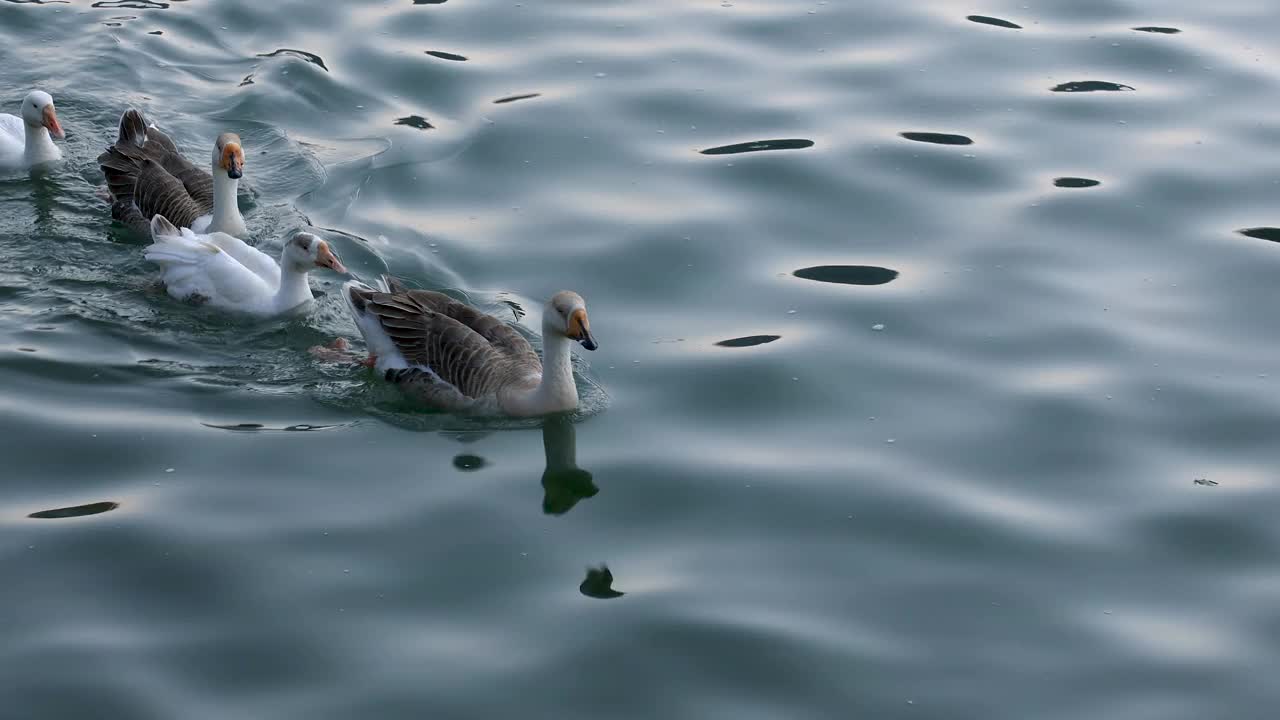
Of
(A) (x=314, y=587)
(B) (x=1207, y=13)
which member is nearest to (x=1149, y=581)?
(A) (x=314, y=587)

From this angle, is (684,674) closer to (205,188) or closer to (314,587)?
(314,587)

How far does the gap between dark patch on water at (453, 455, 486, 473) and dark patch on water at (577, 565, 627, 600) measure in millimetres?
1499

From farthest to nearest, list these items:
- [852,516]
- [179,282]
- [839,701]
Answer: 1. [179,282]
2. [852,516]
3. [839,701]

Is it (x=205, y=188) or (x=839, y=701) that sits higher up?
(x=205, y=188)

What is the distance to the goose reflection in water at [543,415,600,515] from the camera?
1034 centimetres

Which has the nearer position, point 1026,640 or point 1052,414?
point 1026,640

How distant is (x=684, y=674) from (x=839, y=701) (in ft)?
2.92

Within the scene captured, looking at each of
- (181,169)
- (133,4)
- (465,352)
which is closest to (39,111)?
(181,169)

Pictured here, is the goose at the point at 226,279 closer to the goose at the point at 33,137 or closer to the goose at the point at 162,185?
the goose at the point at 162,185

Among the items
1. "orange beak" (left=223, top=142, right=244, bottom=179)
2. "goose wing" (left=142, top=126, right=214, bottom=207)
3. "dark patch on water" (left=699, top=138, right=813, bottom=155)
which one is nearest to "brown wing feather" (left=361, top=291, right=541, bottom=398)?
"orange beak" (left=223, top=142, right=244, bottom=179)

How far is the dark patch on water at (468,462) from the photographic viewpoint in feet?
35.0

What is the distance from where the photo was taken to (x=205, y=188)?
1440 cm

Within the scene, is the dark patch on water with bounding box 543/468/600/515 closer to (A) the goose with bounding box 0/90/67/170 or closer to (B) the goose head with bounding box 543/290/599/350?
(B) the goose head with bounding box 543/290/599/350

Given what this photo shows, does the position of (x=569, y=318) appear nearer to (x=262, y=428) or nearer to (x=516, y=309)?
(x=516, y=309)
